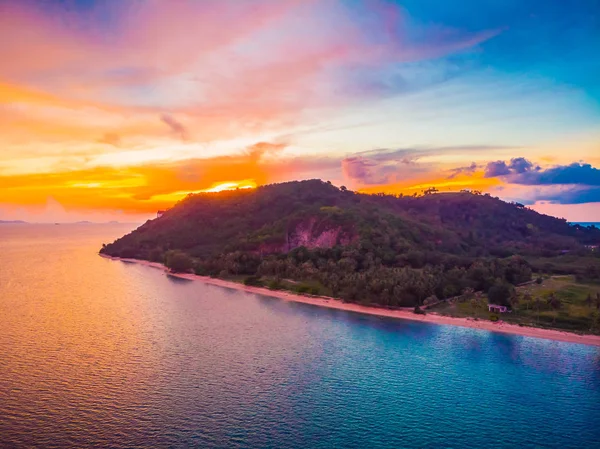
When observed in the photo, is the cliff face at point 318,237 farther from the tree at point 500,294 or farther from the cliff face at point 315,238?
the tree at point 500,294

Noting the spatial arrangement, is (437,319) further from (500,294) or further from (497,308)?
(500,294)

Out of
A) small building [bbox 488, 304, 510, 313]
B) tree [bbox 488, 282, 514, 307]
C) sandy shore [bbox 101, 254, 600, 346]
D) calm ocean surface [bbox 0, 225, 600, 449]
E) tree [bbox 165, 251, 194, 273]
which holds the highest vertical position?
tree [bbox 165, 251, 194, 273]

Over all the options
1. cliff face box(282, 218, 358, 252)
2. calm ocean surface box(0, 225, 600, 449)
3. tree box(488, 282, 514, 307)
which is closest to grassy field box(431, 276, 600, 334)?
tree box(488, 282, 514, 307)

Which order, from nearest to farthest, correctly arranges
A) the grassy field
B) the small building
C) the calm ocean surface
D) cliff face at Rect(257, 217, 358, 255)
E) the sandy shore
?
1. the calm ocean surface
2. the sandy shore
3. the grassy field
4. the small building
5. cliff face at Rect(257, 217, 358, 255)

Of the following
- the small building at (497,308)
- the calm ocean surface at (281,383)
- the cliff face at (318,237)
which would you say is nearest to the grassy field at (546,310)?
the small building at (497,308)

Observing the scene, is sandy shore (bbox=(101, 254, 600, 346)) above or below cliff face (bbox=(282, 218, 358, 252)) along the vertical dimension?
below

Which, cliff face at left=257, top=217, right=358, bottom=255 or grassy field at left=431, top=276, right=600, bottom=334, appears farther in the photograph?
cliff face at left=257, top=217, right=358, bottom=255

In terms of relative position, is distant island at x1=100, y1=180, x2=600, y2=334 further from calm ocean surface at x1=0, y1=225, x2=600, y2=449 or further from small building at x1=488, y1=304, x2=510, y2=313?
calm ocean surface at x1=0, y1=225, x2=600, y2=449

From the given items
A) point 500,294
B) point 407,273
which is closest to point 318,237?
point 407,273
